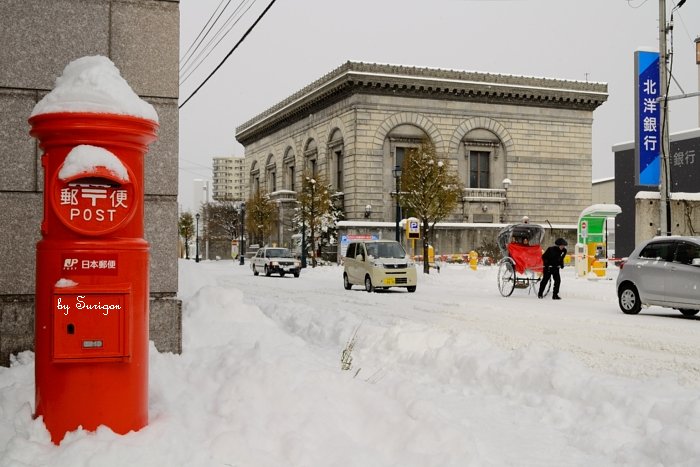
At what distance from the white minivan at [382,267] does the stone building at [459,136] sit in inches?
1166

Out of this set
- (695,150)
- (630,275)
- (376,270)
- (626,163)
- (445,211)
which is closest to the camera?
(630,275)

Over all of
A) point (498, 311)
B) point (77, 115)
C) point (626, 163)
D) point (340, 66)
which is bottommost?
point (498, 311)

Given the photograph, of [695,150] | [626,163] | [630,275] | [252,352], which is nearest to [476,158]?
[626,163]

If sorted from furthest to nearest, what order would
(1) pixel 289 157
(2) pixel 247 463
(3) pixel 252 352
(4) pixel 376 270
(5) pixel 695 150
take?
(1) pixel 289 157, (5) pixel 695 150, (4) pixel 376 270, (3) pixel 252 352, (2) pixel 247 463

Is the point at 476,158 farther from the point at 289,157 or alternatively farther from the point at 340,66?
the point at 289,157

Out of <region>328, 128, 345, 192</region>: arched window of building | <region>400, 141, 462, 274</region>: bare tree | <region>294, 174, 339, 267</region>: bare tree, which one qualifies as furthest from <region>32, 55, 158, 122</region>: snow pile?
<region>328, 128, 345, 192</region>: arched window of building

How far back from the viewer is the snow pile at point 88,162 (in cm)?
491

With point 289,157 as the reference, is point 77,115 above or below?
below

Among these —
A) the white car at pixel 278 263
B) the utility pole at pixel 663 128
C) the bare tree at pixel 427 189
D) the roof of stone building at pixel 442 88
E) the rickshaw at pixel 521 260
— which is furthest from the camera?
the roof of stone building at pixel 442 88

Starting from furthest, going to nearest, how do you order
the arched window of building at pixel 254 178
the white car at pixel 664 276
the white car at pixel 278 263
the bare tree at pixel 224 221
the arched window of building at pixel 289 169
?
the bare tree at pixel 224 221 → the arched window of building at pixel 254 178 → the arched window of building at pixel 289 169 → the white car at pixel 278 263 → the white car at pixel 664 276

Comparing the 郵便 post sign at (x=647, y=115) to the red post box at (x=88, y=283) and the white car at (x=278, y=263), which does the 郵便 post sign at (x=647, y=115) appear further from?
the red post box at (x=88, y=283)

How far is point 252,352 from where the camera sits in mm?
6652

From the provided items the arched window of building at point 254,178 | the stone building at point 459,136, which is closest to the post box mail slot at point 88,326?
the stone building at point 459,136

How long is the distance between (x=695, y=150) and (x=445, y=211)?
23684 millimetres
